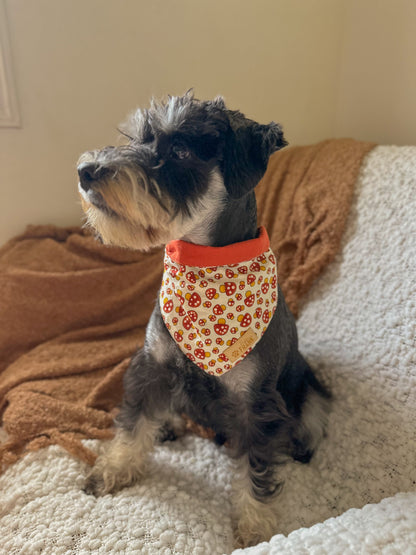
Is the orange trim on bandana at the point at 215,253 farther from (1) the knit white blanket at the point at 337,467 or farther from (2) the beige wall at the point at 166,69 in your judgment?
(2) the beige wall at the point at 166,69

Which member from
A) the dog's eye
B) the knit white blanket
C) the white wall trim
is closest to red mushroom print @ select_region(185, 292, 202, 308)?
the dog's eye

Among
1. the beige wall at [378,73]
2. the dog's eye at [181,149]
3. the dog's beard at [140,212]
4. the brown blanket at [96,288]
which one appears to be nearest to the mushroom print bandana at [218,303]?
the dog's beard at [140,212]

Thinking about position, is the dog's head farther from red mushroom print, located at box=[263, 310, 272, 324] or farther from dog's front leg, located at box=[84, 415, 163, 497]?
dog's front leg, located at box=[84, 415, 163, 497]

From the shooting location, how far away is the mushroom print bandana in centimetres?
117

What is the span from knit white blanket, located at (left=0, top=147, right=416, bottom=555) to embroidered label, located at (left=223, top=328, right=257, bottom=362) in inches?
17.7

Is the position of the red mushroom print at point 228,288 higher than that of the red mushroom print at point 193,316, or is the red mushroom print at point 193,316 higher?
the red mushroom print at point 228,288

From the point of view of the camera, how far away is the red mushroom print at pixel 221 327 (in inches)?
46.7

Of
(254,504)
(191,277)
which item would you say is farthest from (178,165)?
(254,504)

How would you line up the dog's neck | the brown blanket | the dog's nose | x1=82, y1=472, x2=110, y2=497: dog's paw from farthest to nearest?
the brown blanket, x1=82, y1=472, x2=110, y2=497: dog's paw, the dog's neck, the dog's nose

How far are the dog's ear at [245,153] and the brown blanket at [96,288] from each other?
2.48 ft

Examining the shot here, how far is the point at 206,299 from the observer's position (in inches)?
47.0

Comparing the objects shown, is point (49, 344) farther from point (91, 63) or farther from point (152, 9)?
point (152, 9)

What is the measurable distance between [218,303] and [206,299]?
4cm

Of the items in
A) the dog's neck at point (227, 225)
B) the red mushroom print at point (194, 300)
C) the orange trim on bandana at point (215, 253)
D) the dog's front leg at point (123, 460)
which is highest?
the dog's neck at point (227, 225)
